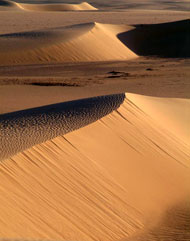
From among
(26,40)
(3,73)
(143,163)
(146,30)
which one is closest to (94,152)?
(143,163)

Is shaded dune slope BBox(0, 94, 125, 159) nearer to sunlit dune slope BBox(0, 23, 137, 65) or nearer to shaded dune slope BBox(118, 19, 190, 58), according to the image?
sunlit dune slope BBox(0, 23, 137, 65)

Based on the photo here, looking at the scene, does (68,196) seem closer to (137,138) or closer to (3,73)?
(137,138)

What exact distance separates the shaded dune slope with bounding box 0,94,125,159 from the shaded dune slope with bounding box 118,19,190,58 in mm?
17586

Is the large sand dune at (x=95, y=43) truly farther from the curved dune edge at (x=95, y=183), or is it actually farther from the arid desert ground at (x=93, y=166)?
the curved dune edge at (x=95, y=183)

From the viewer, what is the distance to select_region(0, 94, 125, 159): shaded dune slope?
8633mm

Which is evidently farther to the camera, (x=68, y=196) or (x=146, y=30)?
(x=146, y=30)

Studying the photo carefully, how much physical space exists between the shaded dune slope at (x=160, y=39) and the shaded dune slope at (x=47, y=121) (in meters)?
17.6

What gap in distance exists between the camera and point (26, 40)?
26.7 meters

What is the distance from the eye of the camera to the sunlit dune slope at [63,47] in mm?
24906

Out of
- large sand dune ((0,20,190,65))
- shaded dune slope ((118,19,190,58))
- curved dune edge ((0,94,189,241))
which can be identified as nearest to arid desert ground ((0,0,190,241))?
curved dune edge ((0,94,189,241))

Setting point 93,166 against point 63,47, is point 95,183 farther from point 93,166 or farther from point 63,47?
point 63,47

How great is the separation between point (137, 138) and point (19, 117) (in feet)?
7.82

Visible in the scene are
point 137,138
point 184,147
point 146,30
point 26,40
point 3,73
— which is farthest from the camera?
point 146,30

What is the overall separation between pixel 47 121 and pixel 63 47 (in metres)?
15.9
